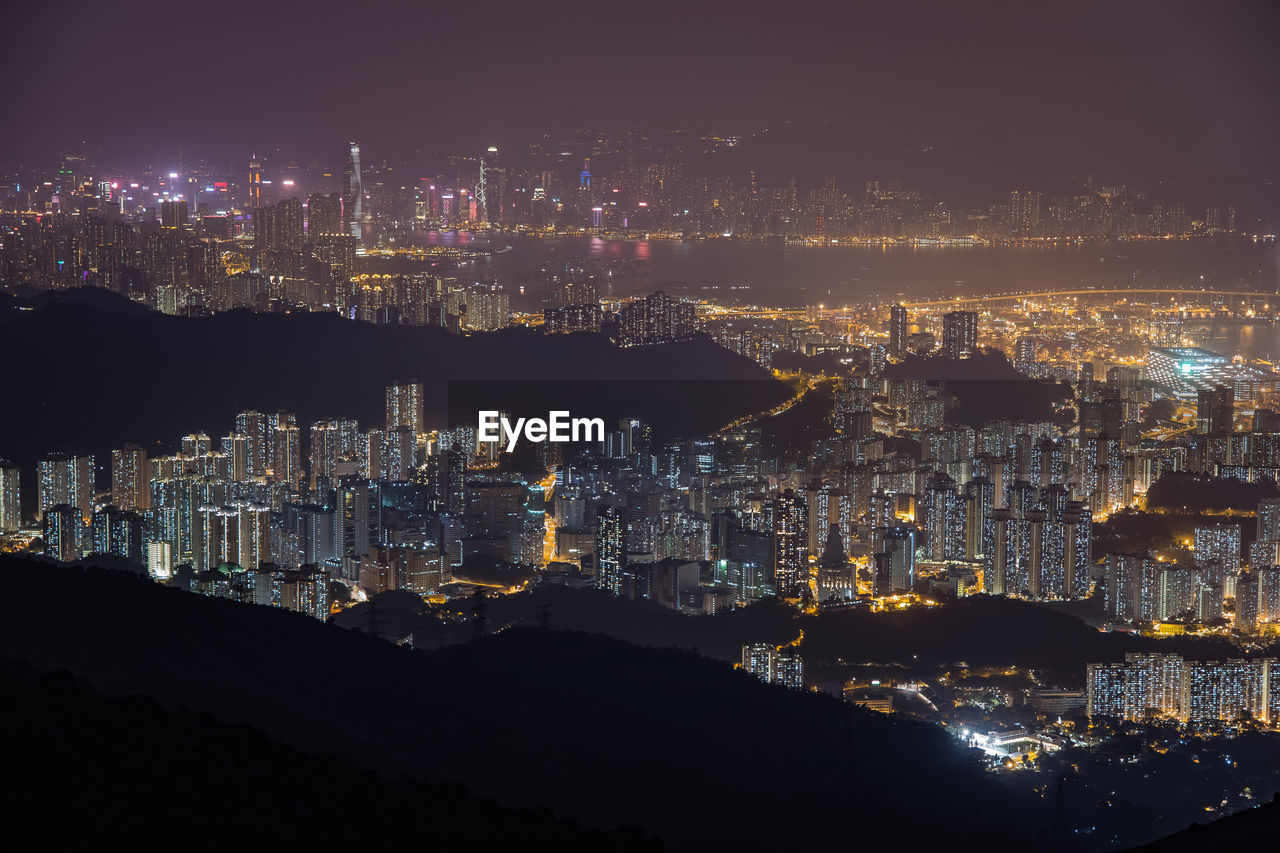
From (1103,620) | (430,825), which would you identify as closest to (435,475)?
(1103,620)

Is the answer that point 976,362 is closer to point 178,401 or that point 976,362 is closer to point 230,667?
point 178,401

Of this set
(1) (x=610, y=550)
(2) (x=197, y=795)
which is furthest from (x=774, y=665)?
(2) (x=197, y=795)

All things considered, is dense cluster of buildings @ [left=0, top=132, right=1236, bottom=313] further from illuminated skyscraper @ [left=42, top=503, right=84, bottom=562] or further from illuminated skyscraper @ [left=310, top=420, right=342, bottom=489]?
illuminated skyscraper @ [left=42, top=503, right=84, bottom=562]

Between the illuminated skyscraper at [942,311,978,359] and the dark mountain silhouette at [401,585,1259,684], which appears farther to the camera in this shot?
the illuminated skyscraper at [942,311,978,359]

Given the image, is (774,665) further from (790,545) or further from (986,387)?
(986,387)

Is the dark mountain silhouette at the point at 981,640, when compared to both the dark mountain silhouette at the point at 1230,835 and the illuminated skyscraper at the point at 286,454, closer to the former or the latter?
the dark mountain silhouette at the point at 1230,835

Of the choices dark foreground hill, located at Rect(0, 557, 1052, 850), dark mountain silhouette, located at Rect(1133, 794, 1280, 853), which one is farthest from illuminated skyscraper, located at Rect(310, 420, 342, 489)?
dark mountain silhouette, located at Rect(1133, 794, 1280, 853)
